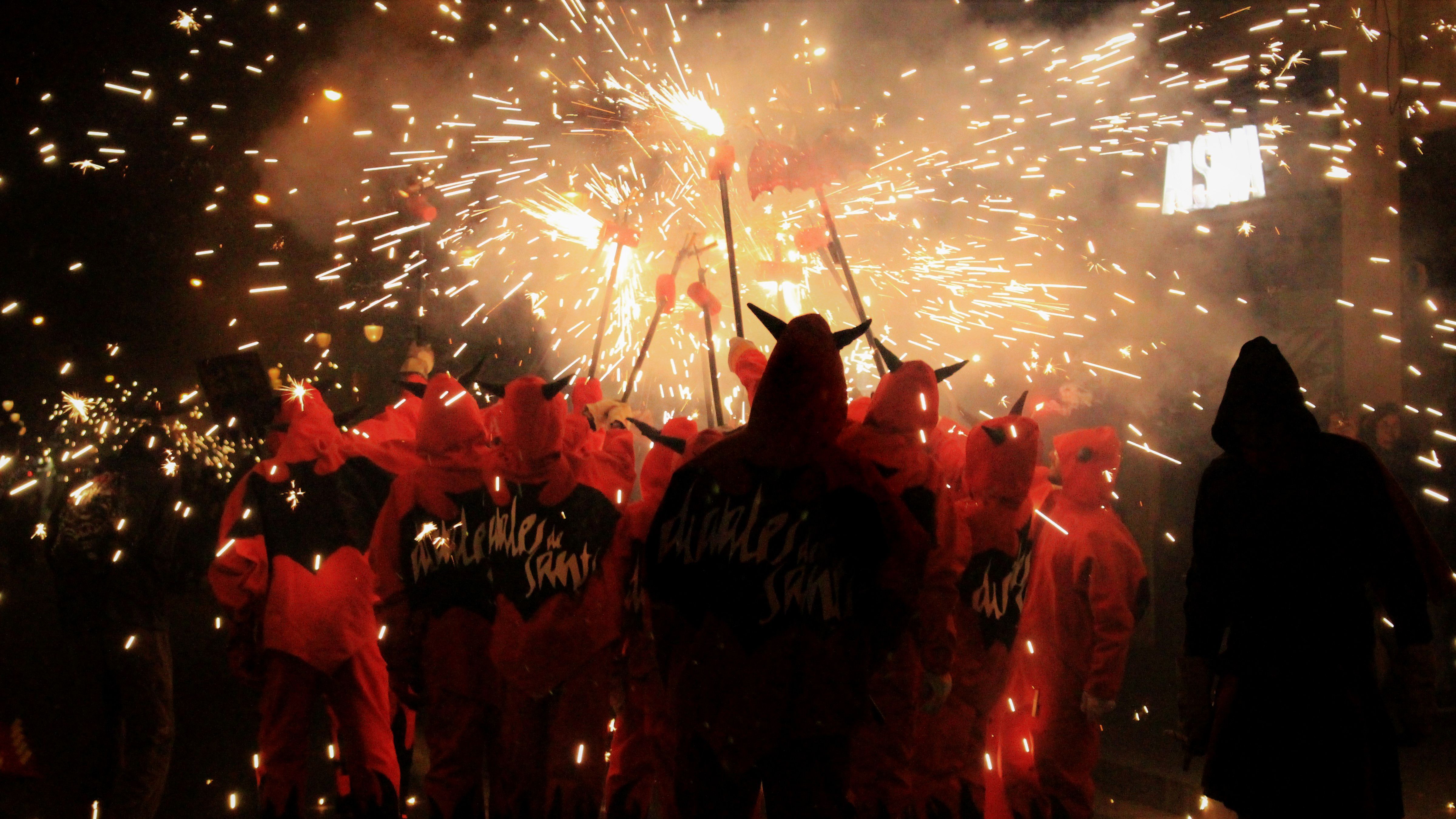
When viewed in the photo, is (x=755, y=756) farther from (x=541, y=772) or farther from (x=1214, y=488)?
(x=1214, y=488)

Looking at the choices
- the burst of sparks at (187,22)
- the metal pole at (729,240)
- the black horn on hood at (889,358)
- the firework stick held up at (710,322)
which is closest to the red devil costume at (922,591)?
the black horn on hood at (889,358)

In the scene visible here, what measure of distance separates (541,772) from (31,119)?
5.49m

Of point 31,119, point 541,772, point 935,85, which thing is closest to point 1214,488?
point 541,772

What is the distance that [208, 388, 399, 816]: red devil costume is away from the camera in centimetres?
404

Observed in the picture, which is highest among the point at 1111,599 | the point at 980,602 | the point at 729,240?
the point at 729,240

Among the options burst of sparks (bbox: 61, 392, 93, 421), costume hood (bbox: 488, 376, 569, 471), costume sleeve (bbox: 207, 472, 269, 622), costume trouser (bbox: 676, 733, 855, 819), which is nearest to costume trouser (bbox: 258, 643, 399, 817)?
costume sleeve (bbox: 207, 472, 269, 622)

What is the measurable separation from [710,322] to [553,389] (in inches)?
99.7

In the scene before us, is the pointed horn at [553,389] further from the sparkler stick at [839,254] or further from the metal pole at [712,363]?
the sparkler stick at [839,254]

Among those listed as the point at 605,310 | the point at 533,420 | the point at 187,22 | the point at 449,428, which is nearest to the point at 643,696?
the point at 533,420

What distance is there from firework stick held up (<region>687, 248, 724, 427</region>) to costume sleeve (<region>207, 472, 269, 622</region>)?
2.57 metres

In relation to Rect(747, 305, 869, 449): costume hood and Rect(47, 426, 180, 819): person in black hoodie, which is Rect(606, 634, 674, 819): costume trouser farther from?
Rect(47, 426, 180, 819): person in black hoodie

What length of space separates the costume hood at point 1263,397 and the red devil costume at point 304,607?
11.6ft

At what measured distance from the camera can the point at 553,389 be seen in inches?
154

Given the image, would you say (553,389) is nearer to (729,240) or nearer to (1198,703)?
(729,240)
